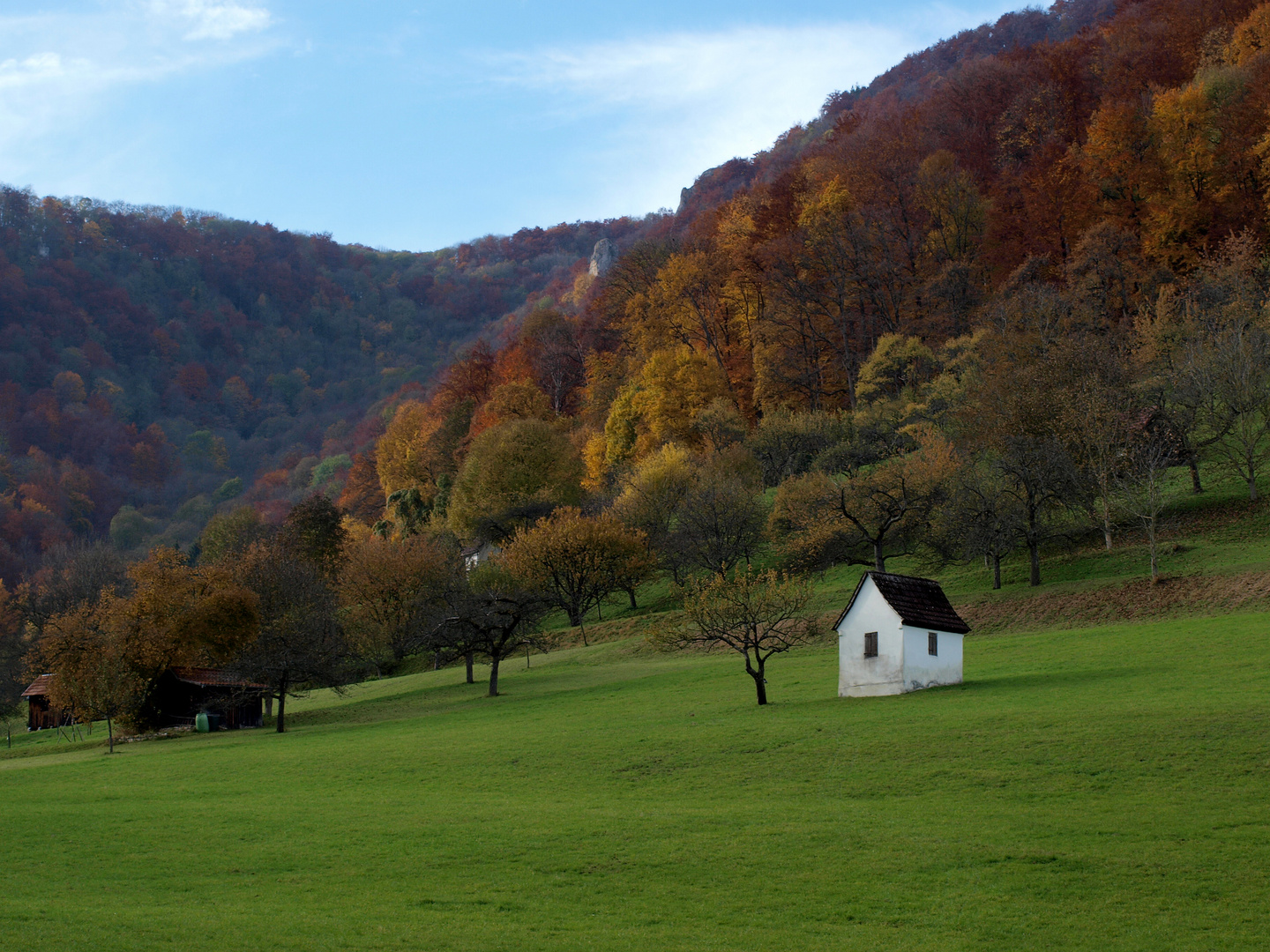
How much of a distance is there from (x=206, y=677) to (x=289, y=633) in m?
6.27

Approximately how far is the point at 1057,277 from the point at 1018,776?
67122 mm

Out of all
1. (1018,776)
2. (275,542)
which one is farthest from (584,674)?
(275,542)

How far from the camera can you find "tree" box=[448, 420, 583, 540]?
265 ft

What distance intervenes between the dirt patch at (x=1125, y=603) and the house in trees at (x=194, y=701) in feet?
112

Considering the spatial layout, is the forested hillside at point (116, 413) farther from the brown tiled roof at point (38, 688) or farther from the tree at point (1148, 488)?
the tree at point (1148, 488)

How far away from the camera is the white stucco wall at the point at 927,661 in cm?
3206

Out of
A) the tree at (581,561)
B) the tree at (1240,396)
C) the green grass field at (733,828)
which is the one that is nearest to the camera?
the green grass field at (733,828)

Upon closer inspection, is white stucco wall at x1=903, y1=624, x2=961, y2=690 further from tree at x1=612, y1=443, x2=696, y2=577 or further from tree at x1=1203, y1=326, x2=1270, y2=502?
tree at x1=612, y1=443, x2=696, y2=577

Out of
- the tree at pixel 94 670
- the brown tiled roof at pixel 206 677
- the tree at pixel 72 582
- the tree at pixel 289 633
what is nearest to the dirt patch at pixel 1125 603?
the tree at pixel 289 633

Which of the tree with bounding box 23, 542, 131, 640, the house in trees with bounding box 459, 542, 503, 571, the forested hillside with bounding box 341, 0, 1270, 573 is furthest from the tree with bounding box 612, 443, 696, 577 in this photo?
the tree with bounding box 23, 542, 131, 640

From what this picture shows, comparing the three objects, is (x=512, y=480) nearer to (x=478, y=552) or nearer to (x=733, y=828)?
(x=478, y=552)

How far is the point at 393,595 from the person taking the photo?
68.1 metres

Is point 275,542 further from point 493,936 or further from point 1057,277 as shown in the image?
point 493,936

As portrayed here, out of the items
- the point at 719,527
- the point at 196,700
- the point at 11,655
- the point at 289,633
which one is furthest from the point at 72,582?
the point at 719,527
